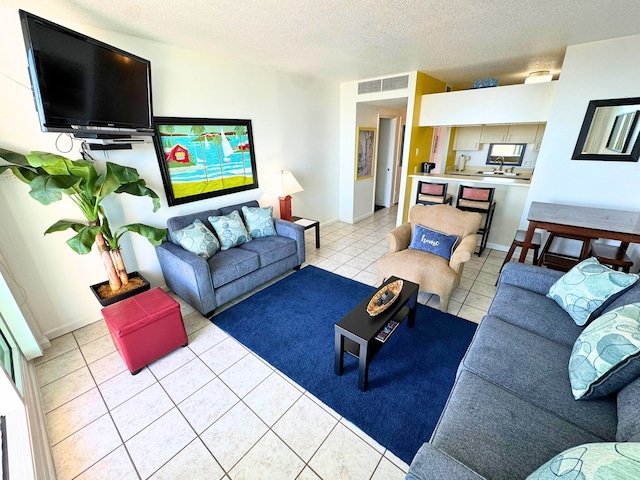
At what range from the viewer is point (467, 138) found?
227 inches

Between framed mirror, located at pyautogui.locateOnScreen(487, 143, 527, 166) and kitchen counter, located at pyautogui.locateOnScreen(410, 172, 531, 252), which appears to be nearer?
kitchen counter, located at pyautogui.locateOnScreen(410, 172, 531, 252)

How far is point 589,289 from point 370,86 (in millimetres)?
3876

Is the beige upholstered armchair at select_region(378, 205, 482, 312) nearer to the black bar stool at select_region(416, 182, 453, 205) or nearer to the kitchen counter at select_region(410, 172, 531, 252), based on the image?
the black bar stool at select_region(416, 182, 453, 205)

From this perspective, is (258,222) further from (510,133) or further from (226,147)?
(510,133)

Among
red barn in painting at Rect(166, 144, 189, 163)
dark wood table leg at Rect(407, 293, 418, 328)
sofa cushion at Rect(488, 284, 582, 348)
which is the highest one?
red barn in painting at Rect(166, 144, 189, 163)

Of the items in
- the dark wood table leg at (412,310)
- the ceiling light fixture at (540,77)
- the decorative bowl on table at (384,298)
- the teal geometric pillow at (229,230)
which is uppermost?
the ceiling light fixture at (540,77)

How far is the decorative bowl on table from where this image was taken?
1817mm

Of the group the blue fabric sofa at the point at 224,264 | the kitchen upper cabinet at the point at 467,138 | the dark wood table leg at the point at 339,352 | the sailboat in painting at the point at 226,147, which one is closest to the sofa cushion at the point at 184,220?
the blue fabric sofa at the point at 224,264

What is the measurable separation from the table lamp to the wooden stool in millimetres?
3337

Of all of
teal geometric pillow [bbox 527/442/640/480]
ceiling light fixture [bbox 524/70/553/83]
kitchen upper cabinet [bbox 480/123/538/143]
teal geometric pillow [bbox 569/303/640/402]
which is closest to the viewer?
teal geometric pillow [bbox 527/442/640/480]

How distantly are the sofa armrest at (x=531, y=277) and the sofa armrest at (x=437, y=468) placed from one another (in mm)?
1680

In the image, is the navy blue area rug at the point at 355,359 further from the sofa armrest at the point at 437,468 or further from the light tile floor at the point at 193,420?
the sofa armrest at the point at 437,468

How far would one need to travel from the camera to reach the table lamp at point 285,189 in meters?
3.57

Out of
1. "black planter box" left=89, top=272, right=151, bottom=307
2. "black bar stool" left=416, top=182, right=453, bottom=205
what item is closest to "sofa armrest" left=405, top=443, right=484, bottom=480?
"black planter box" left=89, top=272, right=151, bottom=307
